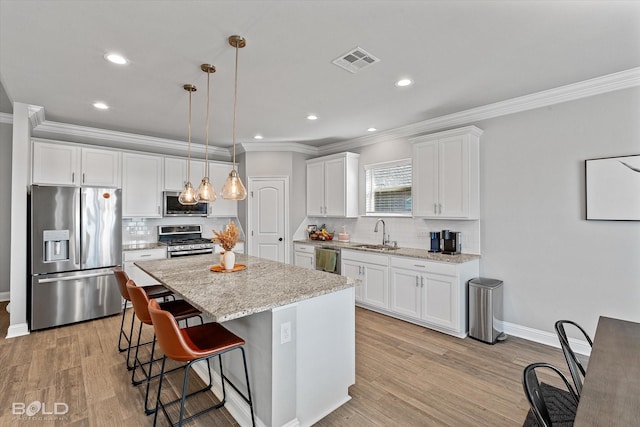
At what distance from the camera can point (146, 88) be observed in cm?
314

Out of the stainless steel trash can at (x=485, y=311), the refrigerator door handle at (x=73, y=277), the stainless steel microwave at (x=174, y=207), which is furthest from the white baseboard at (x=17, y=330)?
the stainless steel trash can at (x=485, y=311)

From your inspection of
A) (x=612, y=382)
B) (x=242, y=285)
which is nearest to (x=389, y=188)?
(x=242, y=285)

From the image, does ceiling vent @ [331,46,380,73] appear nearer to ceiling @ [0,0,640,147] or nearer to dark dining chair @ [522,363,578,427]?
ceiling @ [0,0,640,147]

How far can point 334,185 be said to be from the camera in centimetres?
532

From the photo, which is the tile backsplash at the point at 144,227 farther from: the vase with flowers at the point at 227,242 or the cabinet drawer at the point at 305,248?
the vase with flowers at the point at 227,242

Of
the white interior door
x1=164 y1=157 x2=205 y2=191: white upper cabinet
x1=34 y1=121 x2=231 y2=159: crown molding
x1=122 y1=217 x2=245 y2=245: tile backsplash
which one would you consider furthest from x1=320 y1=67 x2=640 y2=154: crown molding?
x1=122 y1=217 x2=245 y2=245: tile backsplash

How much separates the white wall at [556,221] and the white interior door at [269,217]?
3283mm

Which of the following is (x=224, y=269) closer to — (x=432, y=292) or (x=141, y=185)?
(x=432, y=292)

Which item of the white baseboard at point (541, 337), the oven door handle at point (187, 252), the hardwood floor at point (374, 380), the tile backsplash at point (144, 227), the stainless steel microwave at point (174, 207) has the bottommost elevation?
the hardwood floor at point (374, 380)

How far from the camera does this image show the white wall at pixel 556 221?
2859 millimetres

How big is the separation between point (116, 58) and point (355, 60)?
6.50 feet

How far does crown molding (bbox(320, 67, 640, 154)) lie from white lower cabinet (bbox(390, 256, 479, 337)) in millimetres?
1797

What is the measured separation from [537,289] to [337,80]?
3092mm

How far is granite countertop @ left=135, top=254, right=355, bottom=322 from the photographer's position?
1.68 meters
